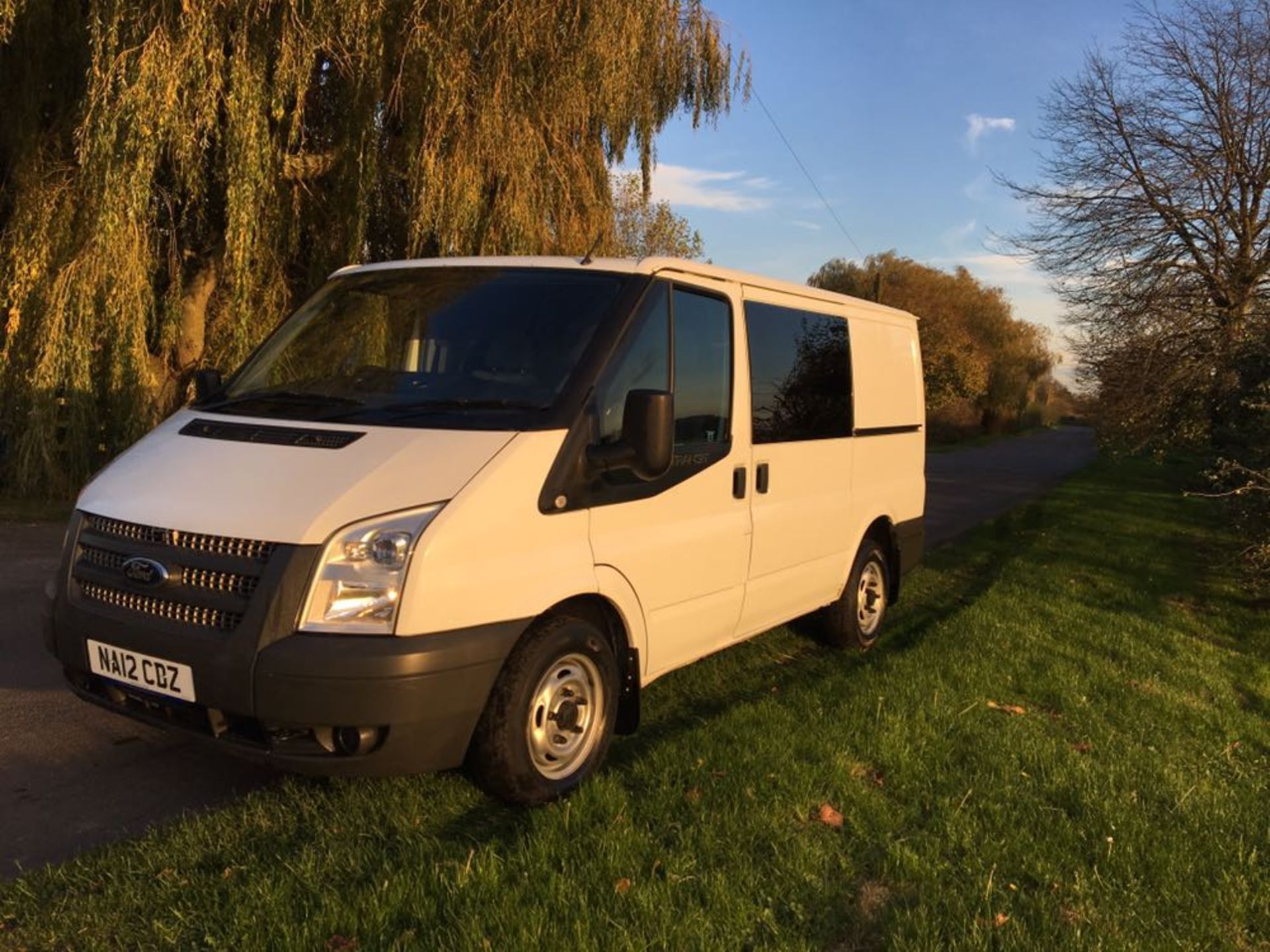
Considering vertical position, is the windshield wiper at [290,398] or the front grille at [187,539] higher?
the windshield wiper at [290,398]

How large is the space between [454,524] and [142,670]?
4.11 feet

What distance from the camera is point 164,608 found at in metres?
3.20

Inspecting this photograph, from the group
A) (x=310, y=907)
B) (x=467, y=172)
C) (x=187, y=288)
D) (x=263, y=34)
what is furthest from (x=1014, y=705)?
(x=187, y=288)

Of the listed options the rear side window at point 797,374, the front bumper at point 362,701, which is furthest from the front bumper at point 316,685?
the rear side window at point 797,374

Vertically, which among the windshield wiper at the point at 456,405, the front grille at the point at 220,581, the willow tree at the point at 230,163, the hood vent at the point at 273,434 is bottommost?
the front grille at the point at 220,581

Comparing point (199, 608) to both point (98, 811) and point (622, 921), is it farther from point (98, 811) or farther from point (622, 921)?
point (622, 921)

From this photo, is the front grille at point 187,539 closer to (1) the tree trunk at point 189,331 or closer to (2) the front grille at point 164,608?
(2) the front grille at point 164,608

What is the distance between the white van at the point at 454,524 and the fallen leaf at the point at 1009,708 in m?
1.26

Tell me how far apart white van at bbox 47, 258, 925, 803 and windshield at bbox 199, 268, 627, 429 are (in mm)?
17

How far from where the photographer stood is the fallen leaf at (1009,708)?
16.2ft

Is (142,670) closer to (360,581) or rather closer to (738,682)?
(360,581)

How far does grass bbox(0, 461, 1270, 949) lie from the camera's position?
2689 millimetres

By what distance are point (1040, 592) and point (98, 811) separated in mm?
7463

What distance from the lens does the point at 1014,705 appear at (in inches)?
200
